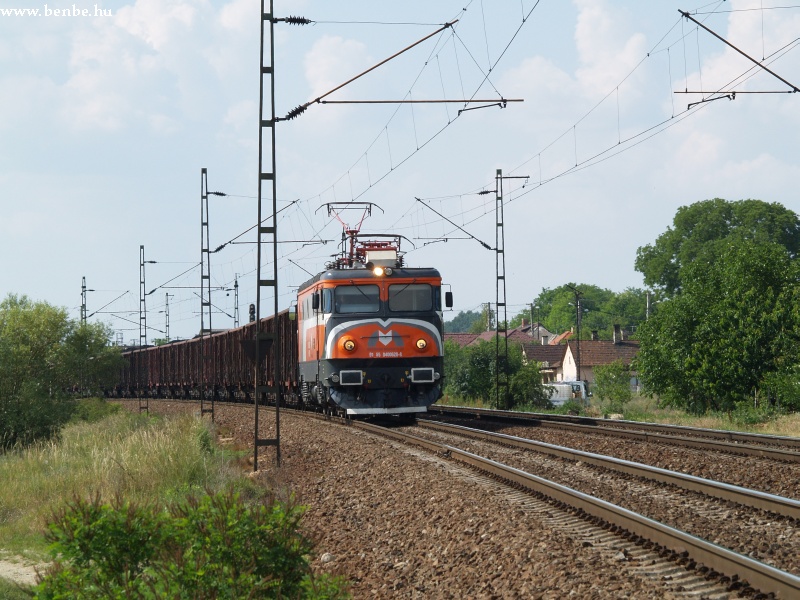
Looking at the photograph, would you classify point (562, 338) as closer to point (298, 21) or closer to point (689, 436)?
point (689, 436)

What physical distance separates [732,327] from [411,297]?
1216 centimetres

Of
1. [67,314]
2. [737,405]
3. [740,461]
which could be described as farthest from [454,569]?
[67,314]

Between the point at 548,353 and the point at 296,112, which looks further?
the point at 548,353

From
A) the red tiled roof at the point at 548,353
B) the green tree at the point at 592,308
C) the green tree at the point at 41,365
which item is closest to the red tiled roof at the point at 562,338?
the green tree at the point at 592,308

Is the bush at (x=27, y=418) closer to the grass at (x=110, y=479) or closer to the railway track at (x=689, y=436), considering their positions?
the grass at (x=110, y=479)

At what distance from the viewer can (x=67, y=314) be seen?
42562mm

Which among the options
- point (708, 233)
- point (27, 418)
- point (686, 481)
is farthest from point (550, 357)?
point (686, 481)

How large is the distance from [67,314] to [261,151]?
28726mm

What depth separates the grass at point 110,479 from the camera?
1238 cm

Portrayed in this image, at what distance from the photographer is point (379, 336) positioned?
2147 centimetres

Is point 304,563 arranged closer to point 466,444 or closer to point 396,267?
point 466,444

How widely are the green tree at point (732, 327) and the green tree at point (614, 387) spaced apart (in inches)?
213

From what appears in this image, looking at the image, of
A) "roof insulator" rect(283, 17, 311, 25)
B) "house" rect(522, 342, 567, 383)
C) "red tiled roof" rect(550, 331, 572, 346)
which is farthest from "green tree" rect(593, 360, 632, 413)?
"red tiled roof" rect(550, 331, 572, 346)

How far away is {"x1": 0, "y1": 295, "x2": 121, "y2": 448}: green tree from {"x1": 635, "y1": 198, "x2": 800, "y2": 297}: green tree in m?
37.7
